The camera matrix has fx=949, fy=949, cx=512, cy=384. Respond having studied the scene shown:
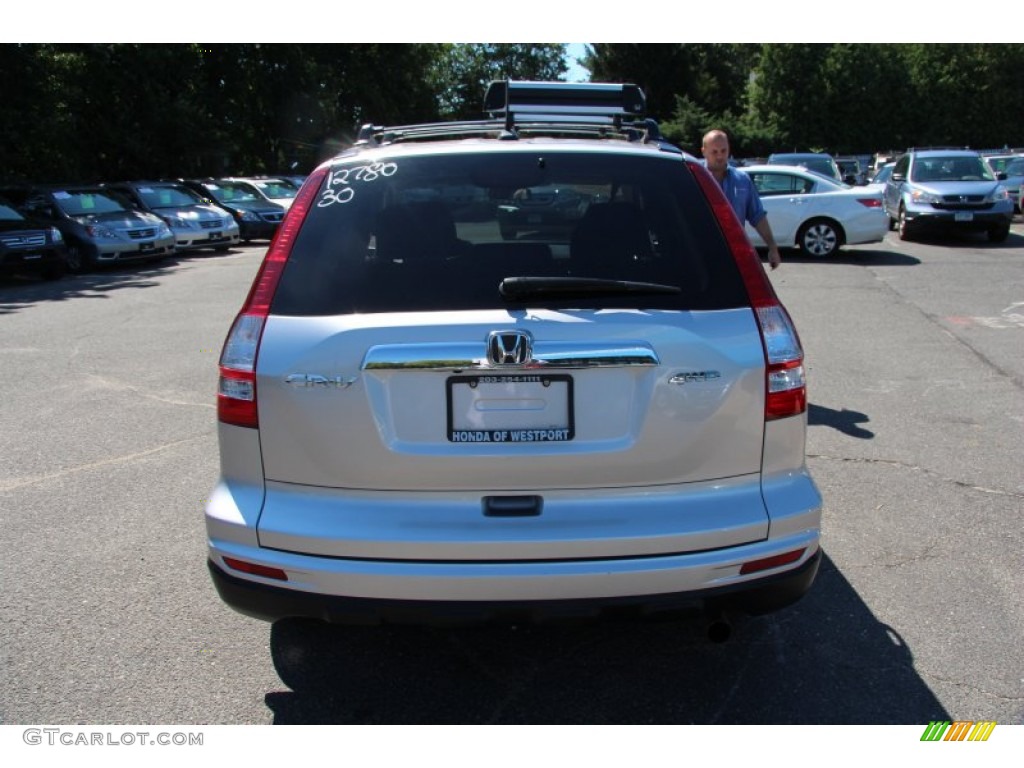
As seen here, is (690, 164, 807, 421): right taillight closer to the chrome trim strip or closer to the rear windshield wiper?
the rear windshield wiper

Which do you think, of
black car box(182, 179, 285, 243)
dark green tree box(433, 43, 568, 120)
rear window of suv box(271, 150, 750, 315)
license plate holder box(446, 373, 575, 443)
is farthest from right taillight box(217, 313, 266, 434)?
dark green tree box(433, 43, 568, 120)

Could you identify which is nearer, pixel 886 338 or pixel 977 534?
pixel 977 534

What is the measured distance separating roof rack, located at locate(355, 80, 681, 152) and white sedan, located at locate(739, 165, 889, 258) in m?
11.3

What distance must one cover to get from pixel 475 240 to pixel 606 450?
0.86 metres

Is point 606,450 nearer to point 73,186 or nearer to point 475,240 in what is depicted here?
point 475,240

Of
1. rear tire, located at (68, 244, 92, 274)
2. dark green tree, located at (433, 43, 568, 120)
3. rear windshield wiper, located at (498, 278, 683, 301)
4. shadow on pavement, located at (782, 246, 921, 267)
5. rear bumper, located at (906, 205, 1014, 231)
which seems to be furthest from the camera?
dark green tree, located at (433, 43, 568, 120)

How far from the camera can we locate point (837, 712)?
3.04 meters

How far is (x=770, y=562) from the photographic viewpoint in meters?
2.83

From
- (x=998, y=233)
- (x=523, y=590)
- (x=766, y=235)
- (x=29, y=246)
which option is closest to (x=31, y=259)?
(x=29, y=246)

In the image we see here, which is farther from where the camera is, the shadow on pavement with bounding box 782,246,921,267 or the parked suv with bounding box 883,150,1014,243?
the parked suv with bounding box 883,150,1014,243

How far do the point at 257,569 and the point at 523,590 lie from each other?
0.80m

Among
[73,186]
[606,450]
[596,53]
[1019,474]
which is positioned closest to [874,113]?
[596,53]

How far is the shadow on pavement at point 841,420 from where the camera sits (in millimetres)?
6152

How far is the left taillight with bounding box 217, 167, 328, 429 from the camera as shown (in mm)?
2879
